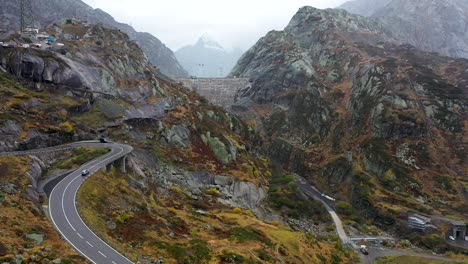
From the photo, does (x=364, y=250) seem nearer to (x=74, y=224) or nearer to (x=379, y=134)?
(x=74, y=224)

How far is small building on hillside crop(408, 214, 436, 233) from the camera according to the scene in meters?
107

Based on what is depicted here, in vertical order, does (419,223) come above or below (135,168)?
below

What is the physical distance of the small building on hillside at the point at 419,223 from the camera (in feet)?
350

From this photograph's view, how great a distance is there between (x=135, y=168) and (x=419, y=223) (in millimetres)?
81813

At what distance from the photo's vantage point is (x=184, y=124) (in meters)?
108

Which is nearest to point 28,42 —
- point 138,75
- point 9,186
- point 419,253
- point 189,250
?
point 138,75

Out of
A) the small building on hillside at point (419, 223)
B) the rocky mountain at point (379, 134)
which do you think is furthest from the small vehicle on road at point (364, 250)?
the small building on hillside at point (419, 223)

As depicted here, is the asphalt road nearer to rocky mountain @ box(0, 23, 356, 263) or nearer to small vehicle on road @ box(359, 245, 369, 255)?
small vehicle on road @ box(359, 245, 369, 255)

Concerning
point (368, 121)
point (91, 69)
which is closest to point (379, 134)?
point (368, 121)

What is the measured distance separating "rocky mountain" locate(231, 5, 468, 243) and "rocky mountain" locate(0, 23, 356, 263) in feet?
84.9

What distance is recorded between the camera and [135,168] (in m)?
72.9

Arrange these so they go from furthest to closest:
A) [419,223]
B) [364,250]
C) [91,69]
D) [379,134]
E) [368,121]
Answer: [368,121] → [379,134] → [91,69] → [419,223] → [364,250]

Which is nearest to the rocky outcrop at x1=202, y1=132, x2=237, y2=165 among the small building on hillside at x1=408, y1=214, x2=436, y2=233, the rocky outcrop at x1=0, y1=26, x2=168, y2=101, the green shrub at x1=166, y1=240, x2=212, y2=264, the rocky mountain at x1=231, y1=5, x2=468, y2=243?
the rocky outcrop at x1=0, y1=26, x2=168, y2=101

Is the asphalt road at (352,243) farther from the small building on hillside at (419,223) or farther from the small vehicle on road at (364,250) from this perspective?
the small building on hillside at (419,223)
